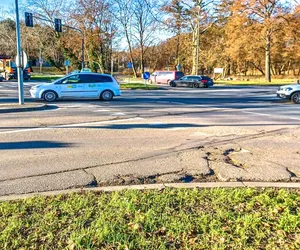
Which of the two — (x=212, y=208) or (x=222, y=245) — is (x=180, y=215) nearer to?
(x=212, y=208)

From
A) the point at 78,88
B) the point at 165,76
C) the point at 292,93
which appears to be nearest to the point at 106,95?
the point at 78,88

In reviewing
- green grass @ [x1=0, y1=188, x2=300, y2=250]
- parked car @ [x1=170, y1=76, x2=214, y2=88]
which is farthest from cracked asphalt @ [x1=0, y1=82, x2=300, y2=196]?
parked car @ [x1=170, y1=76, x2=214, y2=88]

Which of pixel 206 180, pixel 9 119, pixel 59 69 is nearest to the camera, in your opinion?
pixel 206 180

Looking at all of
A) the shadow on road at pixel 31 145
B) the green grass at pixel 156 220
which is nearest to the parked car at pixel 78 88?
the shadow on road at pixel 31 145

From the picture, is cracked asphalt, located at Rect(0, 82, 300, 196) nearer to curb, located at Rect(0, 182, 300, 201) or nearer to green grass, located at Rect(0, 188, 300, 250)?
curb, located at Rect(0, 182, 300, 201)

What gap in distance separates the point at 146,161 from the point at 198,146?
5.72 feet

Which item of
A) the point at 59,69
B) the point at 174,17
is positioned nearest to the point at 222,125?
the point at 174,17

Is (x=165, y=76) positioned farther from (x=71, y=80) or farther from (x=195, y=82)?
(x=71, y=80)

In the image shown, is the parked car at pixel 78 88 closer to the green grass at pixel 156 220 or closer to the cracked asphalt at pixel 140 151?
the cracked asphalt at pixel 140 151

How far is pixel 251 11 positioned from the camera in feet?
136

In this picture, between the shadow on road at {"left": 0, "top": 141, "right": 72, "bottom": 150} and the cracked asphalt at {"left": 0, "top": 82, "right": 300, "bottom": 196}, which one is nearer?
the cracked asphalt at {"left": 0, "top": 82, "right": 300, "bottom": 196}

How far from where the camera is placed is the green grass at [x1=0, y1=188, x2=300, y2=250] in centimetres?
284

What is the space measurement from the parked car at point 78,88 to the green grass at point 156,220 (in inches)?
531

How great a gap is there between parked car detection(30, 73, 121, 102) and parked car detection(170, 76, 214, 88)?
17.4 meters
